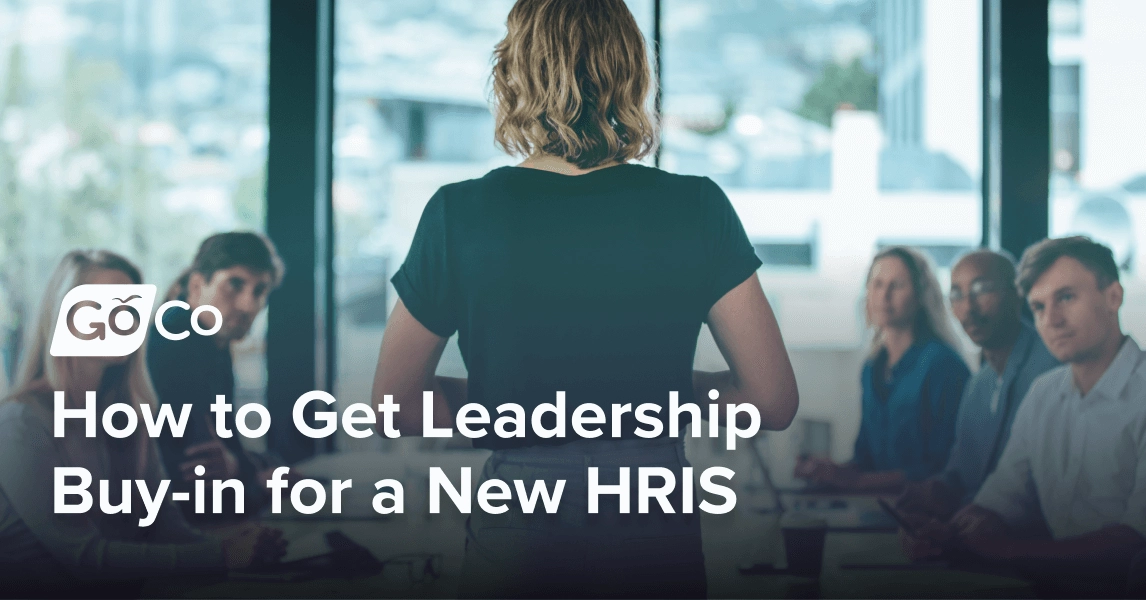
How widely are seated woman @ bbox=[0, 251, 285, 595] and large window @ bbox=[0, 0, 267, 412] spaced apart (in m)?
0.60

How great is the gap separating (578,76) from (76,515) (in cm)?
172

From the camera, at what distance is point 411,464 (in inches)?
103

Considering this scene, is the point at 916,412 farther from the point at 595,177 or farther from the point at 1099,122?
the point at 595,177

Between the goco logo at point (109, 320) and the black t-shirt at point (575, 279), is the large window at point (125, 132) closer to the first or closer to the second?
the goco logo at point (109, 320)

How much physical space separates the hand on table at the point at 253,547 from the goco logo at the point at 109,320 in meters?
0.59

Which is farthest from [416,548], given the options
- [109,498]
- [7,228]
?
[7,228]

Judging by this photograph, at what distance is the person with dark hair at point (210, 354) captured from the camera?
241cm

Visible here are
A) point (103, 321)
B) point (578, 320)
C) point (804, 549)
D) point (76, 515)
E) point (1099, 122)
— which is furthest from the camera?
point (1099, 122)

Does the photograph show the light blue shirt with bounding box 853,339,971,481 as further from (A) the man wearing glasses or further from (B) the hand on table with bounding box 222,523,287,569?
(B) the hand on table with bounding box 222,523,287,569

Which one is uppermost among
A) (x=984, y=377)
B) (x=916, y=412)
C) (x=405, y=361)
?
(x=405, y=361)

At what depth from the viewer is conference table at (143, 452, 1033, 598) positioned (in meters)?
1.95

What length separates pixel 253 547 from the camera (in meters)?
2.16

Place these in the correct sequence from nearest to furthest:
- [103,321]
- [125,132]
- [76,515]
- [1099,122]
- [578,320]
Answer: [578,320]
[76,515]
[103,321]
[1099,122]
[125,132]

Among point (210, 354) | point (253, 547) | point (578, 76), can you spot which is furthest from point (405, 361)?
point (210, 354)
